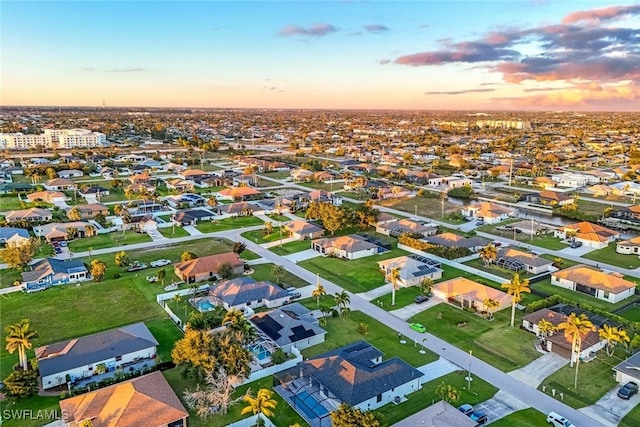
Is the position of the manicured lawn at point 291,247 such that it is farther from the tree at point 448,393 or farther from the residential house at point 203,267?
the tree at point 448,393

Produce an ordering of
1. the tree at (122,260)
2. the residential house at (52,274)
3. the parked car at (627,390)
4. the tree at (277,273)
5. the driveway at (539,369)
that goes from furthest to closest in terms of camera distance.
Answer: the tree at (122,260)
the tree at (277,273)
the residential house at (52,274)
the driveway at (539,369)
the parked car at (627,390)

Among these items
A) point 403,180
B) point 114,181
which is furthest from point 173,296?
point 403,180

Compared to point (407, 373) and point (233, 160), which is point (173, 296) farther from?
point (233, 160)

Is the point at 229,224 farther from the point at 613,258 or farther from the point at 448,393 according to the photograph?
the point at 613,258

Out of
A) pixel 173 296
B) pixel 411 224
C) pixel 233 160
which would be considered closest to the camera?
pixel 173 296

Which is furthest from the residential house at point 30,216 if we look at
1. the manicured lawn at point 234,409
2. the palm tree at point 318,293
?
the manicured lawn at point 234,409

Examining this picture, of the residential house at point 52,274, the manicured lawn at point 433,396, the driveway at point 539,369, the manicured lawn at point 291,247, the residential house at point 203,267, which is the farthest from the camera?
the manicured lawn at point 291,247

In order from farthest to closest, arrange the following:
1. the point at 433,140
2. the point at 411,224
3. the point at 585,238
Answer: the point at 433,140, the point at 411,224, the point at 585,238
